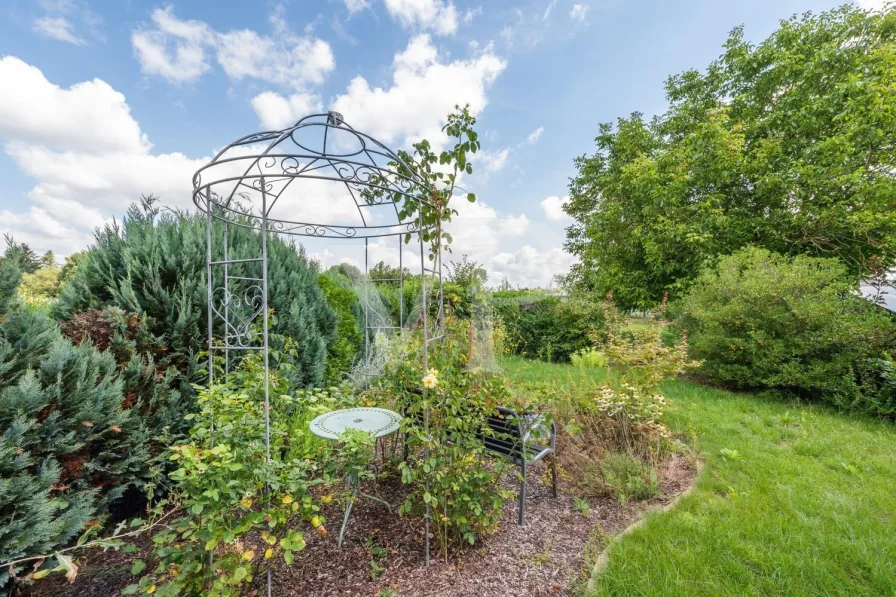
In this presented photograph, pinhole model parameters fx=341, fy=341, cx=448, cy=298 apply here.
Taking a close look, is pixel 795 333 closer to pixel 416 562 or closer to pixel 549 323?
pixel 549 323

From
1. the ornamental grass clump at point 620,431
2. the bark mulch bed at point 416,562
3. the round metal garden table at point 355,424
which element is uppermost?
the round metal garden table at point 355,424

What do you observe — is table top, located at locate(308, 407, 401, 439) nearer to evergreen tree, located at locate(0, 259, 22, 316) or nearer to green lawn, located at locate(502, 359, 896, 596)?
green lawn, located at locate(502, 359, 896, 596)

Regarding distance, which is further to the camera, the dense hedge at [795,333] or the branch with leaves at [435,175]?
the dense hedge at [795,333]

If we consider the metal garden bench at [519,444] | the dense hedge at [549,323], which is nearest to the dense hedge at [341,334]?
the metal garden bench at [519,444]

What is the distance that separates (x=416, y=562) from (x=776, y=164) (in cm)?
Result: 995

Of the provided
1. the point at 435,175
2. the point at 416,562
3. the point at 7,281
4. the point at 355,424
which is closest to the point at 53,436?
the point at 7,281

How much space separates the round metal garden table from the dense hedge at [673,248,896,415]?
192 inches

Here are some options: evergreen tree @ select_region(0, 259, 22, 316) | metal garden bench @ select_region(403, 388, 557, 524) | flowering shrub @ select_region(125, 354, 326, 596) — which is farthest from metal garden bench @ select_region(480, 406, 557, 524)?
evergreen tree @ select_region(0, 259, 22, 316)

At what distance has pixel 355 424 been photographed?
2113 millimetres

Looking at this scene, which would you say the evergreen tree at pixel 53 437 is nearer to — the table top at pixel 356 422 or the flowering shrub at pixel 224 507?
the flowering shrub at pixel 224 507

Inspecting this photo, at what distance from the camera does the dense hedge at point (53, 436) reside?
4.56 feet

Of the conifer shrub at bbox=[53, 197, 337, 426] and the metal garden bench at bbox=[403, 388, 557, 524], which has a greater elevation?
the conifer shrub at bbox=[53, 197, 337, 426]

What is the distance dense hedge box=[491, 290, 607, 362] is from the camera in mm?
7168

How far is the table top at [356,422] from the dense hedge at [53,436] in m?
0.98
